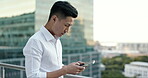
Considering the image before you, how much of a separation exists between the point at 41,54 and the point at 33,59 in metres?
0.04

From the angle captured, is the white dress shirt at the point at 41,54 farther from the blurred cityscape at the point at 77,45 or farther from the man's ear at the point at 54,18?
the blurred cityscape at the point at 77,45

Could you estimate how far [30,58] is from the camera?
630 mm

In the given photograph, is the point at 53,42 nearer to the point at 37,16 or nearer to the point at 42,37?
the point at 42,37

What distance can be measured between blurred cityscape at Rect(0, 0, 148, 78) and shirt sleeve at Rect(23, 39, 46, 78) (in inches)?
14.0

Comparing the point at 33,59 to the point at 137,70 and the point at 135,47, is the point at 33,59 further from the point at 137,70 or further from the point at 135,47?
the point at 135,47

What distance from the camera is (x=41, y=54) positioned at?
0.66 meters

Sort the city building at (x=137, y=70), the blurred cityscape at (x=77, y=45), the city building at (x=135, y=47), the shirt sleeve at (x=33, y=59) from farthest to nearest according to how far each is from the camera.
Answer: the city building at (x=135, y=47), the city building at (x=137, y=70), the blurred cityscape at (x=77, y=45), the shirt sleeve at (x=33, y=59)

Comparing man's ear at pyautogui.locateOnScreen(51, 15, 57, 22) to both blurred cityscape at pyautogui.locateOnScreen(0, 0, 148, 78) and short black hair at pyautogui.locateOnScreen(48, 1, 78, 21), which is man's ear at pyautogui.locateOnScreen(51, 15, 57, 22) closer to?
short black hair at pyautogui.locateOnScreen(48, 1, 78, 21)

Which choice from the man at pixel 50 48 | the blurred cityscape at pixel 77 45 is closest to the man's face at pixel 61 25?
the man at pixel 50 48

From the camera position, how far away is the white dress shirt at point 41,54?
63 cm

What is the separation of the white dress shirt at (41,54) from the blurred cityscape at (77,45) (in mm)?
304

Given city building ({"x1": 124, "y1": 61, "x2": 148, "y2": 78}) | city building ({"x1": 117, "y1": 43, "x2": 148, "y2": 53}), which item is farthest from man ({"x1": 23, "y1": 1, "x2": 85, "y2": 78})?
city building ({"x1": 117, "y1": 43, "x2": 148, "y2": 53})

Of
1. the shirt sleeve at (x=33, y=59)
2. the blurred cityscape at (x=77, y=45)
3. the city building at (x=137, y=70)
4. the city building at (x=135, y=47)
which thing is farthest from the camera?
the city building at (x=135, y=47)

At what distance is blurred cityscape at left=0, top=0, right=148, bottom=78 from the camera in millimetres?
10523
